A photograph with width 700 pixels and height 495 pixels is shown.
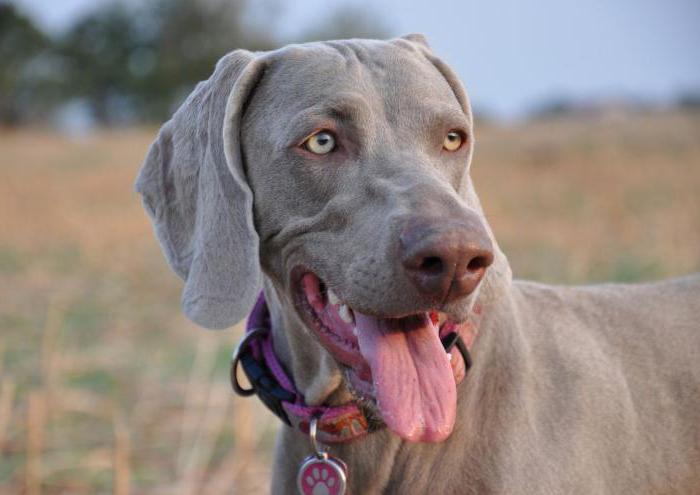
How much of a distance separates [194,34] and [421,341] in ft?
139

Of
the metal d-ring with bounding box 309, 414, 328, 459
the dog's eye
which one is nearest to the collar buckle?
the metal d-ring with bounding box 309, 414, 328, 459

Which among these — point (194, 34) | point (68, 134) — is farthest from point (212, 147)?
point (194, 34)

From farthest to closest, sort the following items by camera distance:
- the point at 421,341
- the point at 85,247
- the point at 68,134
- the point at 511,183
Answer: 1. the point at 68,134
2. the point at 511,183
3. the point at 85,247
4. the point at 421,341

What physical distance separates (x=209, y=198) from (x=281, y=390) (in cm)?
64

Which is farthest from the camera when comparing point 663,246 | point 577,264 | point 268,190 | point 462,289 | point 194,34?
point 194,34

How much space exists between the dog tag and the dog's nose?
0.68 meters

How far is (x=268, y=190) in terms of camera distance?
8.63ft

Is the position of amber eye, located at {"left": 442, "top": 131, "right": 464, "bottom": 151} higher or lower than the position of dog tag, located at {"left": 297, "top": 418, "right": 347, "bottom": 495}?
higher

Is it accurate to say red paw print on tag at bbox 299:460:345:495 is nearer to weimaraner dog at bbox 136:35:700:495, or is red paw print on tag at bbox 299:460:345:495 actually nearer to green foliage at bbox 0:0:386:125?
weimaraner dog at bbox 136:35:700:495

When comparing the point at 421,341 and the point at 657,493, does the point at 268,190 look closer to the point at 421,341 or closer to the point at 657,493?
the point at 421,341

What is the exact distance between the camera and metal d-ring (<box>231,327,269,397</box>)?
2756 millimetres

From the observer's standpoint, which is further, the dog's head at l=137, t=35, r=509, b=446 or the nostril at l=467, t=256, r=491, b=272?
the dog's head at l=137, t=35, r=509, b=446

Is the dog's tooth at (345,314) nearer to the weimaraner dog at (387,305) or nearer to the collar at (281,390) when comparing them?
the weimaraner dog at (387,305)

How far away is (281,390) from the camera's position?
2766mm
